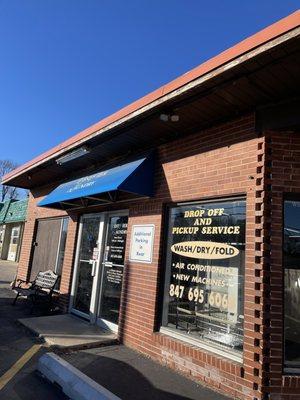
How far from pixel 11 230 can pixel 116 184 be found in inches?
939

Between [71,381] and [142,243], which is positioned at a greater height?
[142,243]

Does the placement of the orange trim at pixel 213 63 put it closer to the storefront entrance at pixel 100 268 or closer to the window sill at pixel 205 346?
the storefront entrance at pixel 100 268

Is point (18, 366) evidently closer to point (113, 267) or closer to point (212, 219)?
point (113, 267)

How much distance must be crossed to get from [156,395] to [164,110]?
3894 millimetres

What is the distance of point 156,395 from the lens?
4.89 metres

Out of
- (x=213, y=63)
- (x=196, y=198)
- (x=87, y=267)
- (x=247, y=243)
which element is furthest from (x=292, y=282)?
(x=87, y=267)

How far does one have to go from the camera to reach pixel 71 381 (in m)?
4.64

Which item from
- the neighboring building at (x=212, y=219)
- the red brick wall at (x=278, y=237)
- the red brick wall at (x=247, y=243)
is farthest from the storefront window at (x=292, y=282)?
the red brick wall at (x=247, y=243)

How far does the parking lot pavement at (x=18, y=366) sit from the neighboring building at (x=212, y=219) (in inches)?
63.0

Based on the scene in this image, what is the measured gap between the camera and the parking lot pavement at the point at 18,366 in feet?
15.8

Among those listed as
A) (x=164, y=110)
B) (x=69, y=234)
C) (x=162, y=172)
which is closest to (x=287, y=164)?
(x=164, y=110)

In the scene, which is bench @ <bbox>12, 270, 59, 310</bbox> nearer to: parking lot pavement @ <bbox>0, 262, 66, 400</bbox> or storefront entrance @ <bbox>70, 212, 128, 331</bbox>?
parking lot pavement @ <bbox>0, 262, 66, 400</bbox>

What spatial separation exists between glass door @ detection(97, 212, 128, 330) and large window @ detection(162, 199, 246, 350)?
152 centimetres

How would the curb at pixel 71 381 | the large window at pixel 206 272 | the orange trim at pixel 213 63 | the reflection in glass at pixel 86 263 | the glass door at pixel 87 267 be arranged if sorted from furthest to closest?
the reflection in glass at pixel 86 263
the glass door at pixel 87 267
the large window at pixel 206 272
the curb at pixel 71 381
the orange trim at pixel 213 63
